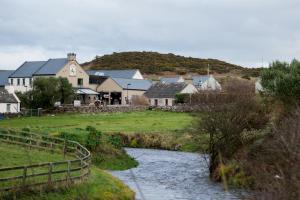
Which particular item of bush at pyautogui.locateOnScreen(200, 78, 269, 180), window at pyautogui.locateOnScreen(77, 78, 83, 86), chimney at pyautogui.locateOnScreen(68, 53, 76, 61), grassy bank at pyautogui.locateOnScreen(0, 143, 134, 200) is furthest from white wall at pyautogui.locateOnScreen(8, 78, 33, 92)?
grassy bank at pyautogui.locateOnScreen(0, 143, 134, 200)

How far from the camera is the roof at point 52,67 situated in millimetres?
118269

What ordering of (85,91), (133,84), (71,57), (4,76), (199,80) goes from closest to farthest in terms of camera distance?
(71,57) → (85,91) → (4,76) → (133,84) → (199,80)

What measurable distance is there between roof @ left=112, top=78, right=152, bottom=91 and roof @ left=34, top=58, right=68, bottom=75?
53.8 feet

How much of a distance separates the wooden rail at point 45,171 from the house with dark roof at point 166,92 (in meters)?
76.3

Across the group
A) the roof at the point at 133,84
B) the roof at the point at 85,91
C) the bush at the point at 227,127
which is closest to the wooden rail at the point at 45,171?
the bush at the point at 227,127

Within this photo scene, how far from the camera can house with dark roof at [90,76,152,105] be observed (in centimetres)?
13225

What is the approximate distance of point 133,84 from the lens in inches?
5399

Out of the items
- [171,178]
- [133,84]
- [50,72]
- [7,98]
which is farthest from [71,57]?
[171,178]

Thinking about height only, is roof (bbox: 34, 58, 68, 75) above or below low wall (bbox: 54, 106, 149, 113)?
above

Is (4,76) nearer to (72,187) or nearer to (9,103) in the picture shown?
(9,103)

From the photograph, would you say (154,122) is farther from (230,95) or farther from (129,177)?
(129,177)

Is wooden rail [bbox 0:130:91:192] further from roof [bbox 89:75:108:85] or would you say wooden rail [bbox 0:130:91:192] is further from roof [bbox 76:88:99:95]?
roof [bbox 89:75:108:85]

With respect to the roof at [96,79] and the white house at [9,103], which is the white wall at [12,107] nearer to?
the white house at [9,103]

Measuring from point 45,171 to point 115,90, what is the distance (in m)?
98.4
